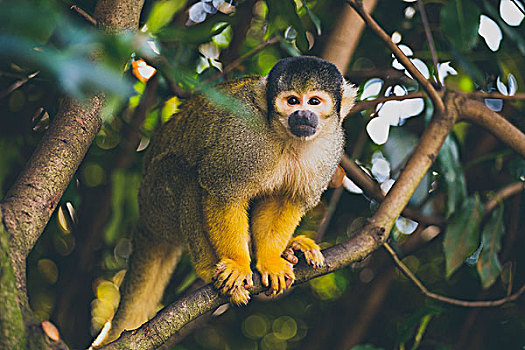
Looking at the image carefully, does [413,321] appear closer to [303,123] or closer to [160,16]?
[303,123]

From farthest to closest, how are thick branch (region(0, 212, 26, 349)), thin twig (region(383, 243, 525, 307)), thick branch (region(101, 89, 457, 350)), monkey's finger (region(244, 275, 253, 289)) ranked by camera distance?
thin twig (region(383, 243, 525, 307)), monkey's finger (region(244, 275, 253, 289)), thick branch (region(101, 89, 457, 350)), thick branch (region(0, 212, 26, 349))

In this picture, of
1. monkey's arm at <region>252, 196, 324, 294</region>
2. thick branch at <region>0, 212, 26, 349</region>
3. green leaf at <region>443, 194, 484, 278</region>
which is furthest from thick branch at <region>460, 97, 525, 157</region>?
thick branch at <region>0, 212, 26, 349</region>

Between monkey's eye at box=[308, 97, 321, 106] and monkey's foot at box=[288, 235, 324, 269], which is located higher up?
monkey's eye at box=[308, 97, 321, 106]

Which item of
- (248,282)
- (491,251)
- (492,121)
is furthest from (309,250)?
(491,251)

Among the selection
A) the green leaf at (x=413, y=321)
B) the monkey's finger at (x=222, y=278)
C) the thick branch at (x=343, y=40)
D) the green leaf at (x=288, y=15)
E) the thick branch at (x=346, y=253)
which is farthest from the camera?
the thick branch at (x=343, y=40)

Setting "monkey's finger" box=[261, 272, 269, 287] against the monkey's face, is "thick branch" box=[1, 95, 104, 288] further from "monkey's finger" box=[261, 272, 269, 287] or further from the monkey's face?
"monkey's finger" box=[261, 272, 269, 287]

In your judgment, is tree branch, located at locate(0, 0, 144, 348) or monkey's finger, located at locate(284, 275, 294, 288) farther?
monkey's finger, located at locate(284, 275, 294, 288)

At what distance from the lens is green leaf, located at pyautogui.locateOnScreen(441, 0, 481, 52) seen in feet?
9.93

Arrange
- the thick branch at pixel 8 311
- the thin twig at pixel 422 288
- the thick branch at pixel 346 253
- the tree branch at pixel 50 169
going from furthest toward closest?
the thin twig at pixel 422 288
the thick branch at pixel 346 253
the tree branch at pixel 50 169
the thick branch at pixel 8 311

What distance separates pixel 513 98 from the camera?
316cm

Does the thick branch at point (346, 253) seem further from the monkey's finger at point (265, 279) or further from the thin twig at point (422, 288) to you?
the thin twig at point (422, 288)

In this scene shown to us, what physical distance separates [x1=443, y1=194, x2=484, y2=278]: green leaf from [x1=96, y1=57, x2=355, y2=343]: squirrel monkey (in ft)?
3.06

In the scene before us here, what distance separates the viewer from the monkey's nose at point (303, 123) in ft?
8.29

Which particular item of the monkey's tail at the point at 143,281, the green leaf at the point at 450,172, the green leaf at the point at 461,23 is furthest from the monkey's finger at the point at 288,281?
the green leaf at the point at 461,23
